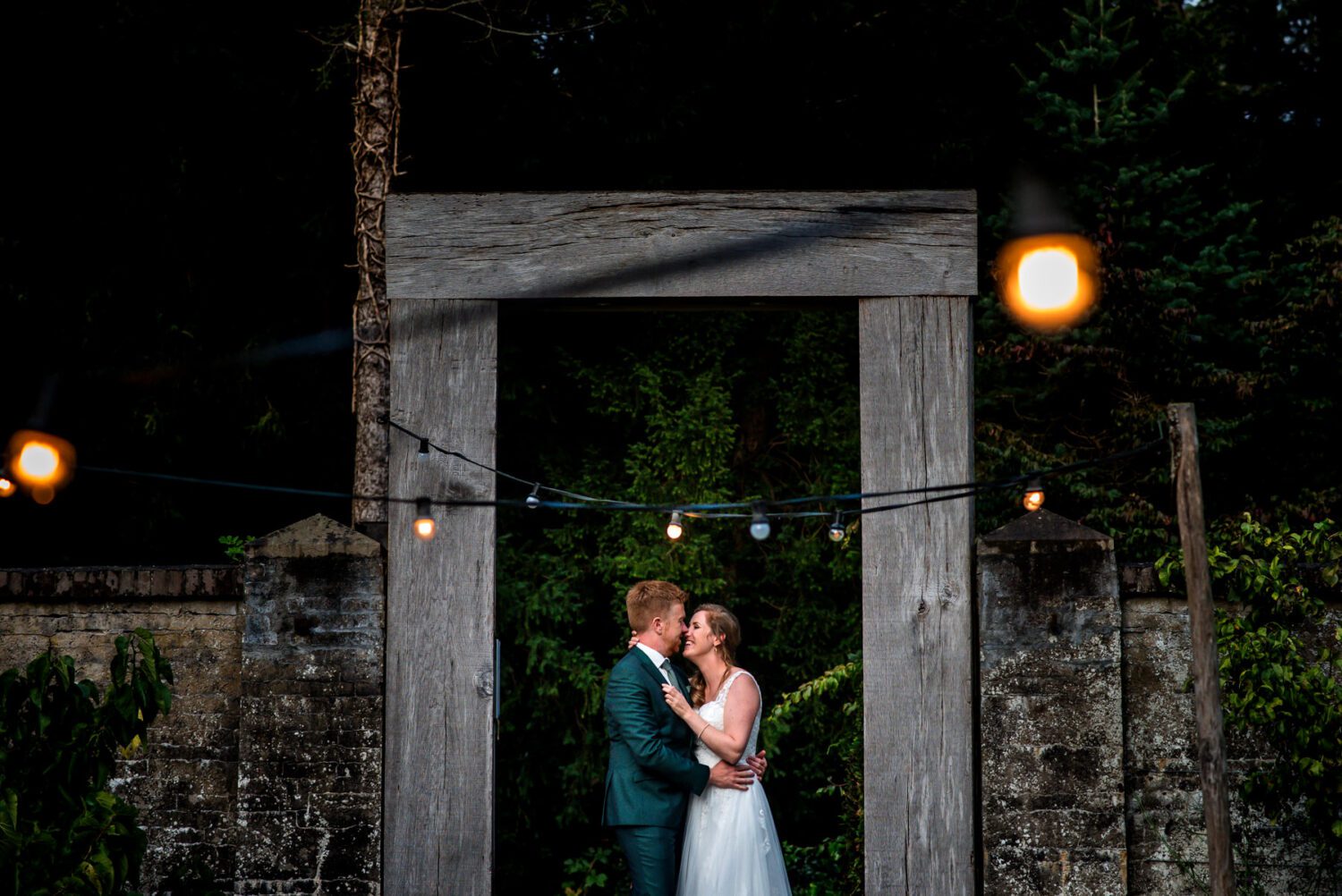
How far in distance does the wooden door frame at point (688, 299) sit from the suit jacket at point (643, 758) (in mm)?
566

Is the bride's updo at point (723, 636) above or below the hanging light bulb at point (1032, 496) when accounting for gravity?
below

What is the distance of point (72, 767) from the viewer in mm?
4195

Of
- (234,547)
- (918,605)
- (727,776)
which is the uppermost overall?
(234,547)

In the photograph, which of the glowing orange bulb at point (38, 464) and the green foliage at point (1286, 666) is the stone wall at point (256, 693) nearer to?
the glowing orange bulb at point (38, 464)

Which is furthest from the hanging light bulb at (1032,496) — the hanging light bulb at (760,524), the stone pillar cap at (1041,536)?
the hanging light bulb at (760,524)

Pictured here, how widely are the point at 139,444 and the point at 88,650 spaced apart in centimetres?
341

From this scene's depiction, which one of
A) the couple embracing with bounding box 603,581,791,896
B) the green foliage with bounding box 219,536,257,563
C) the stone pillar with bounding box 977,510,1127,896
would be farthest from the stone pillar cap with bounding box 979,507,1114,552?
the green foliage with bounding box 219,536,257,563

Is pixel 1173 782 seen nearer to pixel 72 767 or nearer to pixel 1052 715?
pixel 1052 715

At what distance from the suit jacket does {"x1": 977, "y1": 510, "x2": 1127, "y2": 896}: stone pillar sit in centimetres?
132

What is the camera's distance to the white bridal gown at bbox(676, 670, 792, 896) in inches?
225

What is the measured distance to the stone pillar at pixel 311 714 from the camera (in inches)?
207

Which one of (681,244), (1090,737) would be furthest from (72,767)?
(1090,737)

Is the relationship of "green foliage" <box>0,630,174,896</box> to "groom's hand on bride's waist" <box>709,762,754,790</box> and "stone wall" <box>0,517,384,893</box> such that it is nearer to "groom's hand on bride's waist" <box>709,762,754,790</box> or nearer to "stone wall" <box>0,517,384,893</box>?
"stone wall" <box>0,517,384,893</box>

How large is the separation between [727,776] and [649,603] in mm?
842
